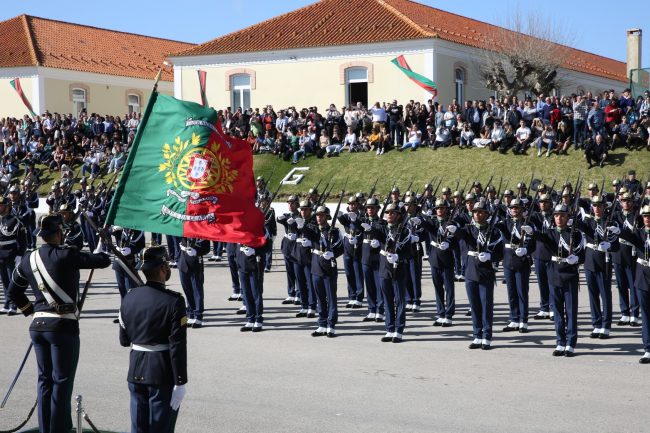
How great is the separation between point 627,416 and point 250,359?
15.3 ft

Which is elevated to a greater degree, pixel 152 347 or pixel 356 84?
pixel 356 84

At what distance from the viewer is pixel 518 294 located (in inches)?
500

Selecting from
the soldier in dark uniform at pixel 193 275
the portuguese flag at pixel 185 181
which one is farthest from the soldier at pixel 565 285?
the soldier in dark uniform at pixel 193 275

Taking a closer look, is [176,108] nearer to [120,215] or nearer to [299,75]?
[120,215]

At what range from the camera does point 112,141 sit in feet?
121

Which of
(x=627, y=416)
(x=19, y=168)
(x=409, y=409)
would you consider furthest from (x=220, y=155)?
(x=19, y=168)

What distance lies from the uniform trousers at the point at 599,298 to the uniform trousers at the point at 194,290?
5831 millimetres

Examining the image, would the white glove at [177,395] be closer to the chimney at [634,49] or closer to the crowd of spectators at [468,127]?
the crowd of spectators at [468,127]

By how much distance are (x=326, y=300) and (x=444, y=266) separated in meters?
2.09

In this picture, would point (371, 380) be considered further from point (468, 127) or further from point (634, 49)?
point (634, 49)

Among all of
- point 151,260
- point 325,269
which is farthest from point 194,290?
point 151,260

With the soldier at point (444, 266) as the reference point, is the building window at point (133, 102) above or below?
above

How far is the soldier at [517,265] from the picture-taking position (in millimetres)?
A: 12523

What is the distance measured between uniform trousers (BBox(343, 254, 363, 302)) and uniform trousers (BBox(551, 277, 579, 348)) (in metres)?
4.52
